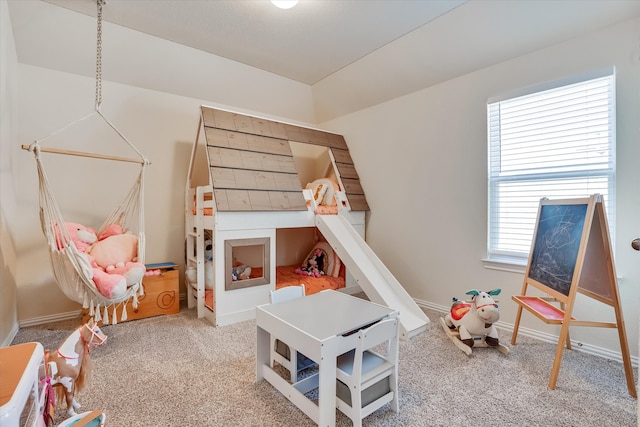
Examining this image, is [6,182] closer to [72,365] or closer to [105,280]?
[105,280]

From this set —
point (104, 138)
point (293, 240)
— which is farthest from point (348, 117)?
point (104, 138)

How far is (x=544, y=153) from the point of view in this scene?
8.10 ft

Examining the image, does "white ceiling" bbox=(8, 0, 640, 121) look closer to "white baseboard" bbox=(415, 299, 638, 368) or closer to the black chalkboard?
the black chalkboard

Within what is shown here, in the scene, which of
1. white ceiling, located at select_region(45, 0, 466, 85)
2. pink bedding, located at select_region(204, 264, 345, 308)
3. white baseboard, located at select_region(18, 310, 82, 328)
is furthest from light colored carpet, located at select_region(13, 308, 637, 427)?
white ceiling, located at select_region(45, 0, 466, 85)

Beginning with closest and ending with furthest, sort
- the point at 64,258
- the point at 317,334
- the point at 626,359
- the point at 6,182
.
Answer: the point at 317,334
the point at 626,359
the point at 64,258
the point at 6,182

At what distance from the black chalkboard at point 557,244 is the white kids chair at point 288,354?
1765 mm

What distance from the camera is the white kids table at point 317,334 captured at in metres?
1.36

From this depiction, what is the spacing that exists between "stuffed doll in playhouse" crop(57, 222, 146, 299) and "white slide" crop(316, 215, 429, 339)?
175 cm

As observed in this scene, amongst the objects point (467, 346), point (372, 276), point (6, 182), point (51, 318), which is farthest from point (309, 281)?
point (6, 182)

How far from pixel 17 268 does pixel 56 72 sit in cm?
190

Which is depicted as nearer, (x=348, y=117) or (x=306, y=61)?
(x=306, y=61)

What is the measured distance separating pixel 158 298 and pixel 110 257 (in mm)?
739

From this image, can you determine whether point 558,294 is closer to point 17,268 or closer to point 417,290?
point 417,290

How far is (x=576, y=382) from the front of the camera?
184 cm
